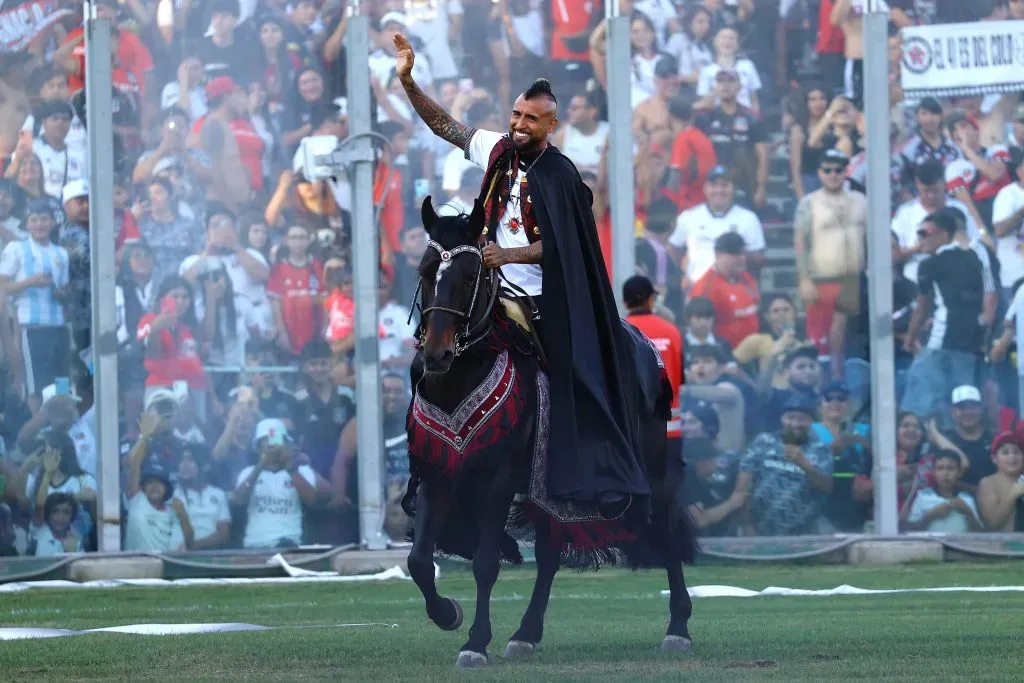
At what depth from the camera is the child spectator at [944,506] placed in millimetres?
17703

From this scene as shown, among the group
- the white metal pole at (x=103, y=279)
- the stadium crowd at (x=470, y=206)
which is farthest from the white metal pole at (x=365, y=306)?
the white metal pole at (x=103, y=279)

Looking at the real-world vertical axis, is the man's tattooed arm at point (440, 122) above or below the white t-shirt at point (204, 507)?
above

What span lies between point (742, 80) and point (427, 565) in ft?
34.4

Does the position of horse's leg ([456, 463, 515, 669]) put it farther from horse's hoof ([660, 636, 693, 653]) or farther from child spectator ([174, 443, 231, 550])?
child spectator ([174, 443, 231, 550])

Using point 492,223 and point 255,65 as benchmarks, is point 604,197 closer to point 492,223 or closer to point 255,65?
point 255,65

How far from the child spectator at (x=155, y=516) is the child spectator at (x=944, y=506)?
23.3 feet

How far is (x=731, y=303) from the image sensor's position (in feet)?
58.3

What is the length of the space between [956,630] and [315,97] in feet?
31.5

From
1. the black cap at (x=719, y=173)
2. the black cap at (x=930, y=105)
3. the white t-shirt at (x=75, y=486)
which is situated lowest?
the white t-shirt at (x=75, y=486)

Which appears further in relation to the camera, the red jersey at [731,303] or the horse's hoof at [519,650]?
the red jersey at [731,303]

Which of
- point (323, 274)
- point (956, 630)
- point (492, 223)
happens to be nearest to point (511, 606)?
point (956, 630)

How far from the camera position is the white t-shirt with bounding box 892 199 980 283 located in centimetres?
1778

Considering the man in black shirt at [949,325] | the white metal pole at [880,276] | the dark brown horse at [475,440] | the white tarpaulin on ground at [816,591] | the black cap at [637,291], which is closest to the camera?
the dark brown horse at [475,440]

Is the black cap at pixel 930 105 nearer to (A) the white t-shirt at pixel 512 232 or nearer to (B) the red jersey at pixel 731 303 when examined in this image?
(B) the red jersey at pixel 731 303
